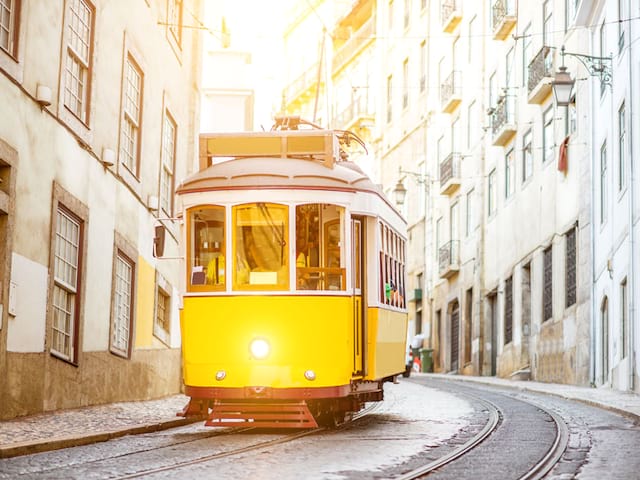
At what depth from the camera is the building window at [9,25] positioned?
46.6 ft

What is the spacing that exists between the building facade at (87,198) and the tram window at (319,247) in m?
1.47

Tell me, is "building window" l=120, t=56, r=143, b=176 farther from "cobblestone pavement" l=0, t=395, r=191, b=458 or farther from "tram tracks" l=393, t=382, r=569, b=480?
"tram tracks" l=393, t=382, r=569, b=480

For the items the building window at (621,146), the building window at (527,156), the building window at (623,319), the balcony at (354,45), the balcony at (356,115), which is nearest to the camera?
the building window at (623,319)

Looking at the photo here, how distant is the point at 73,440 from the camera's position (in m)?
12.1

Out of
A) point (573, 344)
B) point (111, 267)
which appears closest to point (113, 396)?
point (111, 267)

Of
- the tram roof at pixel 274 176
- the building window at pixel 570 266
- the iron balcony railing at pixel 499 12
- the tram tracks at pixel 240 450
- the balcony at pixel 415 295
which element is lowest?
the tram tracks at pixel 240 450

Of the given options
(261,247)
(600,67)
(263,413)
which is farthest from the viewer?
(600,67)

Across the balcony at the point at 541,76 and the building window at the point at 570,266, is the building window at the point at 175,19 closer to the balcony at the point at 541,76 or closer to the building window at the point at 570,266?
the balcony at the point at 541,76

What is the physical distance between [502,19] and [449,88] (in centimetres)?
751

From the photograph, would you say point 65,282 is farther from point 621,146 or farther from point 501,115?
point 501,115

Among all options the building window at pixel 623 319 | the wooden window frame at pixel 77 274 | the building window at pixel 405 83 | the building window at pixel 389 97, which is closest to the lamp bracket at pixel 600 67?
the building window at pixel 623 319

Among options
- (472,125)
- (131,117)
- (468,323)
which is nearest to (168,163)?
(131,117)

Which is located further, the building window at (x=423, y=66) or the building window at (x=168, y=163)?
the building window at (x=423, y=66)

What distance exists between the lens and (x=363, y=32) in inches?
2314
